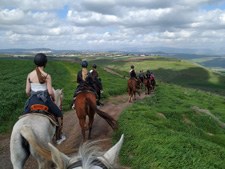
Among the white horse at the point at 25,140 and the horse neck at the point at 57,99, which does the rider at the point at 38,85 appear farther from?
the horse neck at the point at 57,99

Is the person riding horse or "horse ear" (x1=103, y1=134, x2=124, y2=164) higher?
the person riding horse

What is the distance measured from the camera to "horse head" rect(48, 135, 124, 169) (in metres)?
1.89

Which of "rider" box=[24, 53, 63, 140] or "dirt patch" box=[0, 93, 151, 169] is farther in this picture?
"dirt patch" box=[0, 93, 151, 169]

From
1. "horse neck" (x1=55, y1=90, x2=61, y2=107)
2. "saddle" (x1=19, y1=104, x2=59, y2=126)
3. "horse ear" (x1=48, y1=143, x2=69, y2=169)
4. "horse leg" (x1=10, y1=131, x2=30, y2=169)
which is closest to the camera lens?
"horse ear" (x1=48, y1=143, x2=69, y2=169)

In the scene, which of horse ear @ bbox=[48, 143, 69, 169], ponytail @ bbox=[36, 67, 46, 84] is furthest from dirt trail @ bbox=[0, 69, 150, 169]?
horse ear @ bbox=[48, 143, 69, 169]

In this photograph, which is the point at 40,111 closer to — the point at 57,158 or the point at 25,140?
the point at 25,140

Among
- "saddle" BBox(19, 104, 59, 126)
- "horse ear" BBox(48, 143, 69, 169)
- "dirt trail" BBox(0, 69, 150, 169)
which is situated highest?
"horse ear" BBox(48, 143, 69, 169)

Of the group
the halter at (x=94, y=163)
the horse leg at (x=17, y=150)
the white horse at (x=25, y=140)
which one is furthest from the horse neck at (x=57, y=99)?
the halter at (x=94, y=163)

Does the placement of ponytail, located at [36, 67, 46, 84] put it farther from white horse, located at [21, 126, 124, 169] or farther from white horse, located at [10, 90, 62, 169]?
white horse, located at [21, 126, 124, 169]

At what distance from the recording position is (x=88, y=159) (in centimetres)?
198

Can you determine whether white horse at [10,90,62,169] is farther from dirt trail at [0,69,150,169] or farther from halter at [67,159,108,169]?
halter at [67,159,108,169]

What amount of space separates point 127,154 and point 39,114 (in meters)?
3.42

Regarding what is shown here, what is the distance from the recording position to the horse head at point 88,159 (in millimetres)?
1891

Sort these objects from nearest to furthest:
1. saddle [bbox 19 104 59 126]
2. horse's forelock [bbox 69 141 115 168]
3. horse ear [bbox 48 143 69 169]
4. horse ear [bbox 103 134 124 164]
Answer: horse ear [bbox 48 143 69 169]
horse's forelock [bbox 69 141 115 168]
horse ear [bbox 103 134 124 164]
saddle [bbox 19 104 59 126]
